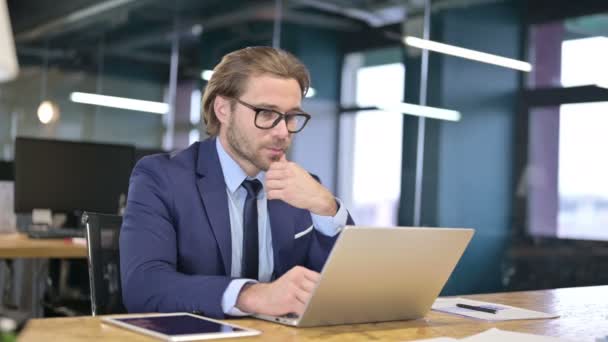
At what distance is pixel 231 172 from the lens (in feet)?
7.25

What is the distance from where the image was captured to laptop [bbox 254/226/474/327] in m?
1.55

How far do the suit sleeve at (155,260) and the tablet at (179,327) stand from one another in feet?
0.40

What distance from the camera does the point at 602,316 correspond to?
202cm

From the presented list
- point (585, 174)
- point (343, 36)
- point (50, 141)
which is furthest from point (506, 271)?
point (50, 141)

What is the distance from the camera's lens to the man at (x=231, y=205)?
1910 mm

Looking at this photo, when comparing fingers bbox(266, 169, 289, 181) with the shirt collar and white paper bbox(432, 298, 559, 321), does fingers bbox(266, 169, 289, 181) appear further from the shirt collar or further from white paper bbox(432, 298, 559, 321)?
white paper bbox(432, 298, 559, 321)

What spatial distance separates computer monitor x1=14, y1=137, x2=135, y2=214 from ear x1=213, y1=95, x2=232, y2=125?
7.22 ft

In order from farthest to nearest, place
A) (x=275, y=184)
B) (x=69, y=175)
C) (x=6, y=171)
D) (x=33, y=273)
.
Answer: (x=6, y=171) → (x=69, y=175) → (x=33, y=273) → (x=275, y=184)

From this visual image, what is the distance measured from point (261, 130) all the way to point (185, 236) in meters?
0.36

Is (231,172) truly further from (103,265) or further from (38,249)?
(38,249)

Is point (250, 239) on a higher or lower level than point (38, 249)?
higher

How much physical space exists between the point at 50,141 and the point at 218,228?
2543mm

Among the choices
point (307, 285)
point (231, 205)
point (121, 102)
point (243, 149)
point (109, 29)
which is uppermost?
point (109, 29)

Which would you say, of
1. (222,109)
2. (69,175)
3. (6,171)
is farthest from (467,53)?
(222,109)
